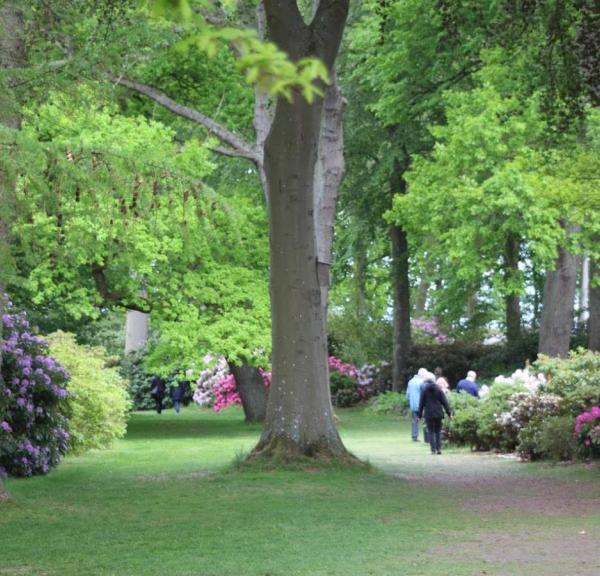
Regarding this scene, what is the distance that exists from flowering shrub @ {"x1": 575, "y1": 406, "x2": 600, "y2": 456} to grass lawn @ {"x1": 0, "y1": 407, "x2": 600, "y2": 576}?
0.42 metres

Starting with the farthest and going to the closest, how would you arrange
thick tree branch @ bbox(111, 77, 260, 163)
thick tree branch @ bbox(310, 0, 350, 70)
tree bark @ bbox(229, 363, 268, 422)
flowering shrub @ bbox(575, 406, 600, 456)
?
tree bark @ bbox(229, 363, 268, 422) < thick tree branch @ bbox(111, 77, 260, 163) < flowering shrub @ bbox(575, 406, 600, 456) < thick tree branch @ bbox(310, 0, 350, 70)

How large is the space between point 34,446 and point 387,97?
706 inches

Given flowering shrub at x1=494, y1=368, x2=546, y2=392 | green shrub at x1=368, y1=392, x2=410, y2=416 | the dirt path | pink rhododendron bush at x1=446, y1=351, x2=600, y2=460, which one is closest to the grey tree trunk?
green shrub at x1=368, y1=392, x2=410, y2=416

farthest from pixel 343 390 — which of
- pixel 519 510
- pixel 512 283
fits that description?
pixel 519 510

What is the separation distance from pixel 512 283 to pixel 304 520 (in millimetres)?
21414

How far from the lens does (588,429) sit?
18562 millimetres

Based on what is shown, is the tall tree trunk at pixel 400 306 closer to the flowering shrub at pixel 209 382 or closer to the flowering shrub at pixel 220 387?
the flowering shrub at pixel 220 387

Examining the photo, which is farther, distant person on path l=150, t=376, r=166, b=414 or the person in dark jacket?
distant person on path l=150, t=376, r=166, b=414

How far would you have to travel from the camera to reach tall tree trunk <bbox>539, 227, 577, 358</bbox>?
32.6 meters

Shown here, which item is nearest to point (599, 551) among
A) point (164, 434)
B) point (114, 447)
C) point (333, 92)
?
point (333, 92)

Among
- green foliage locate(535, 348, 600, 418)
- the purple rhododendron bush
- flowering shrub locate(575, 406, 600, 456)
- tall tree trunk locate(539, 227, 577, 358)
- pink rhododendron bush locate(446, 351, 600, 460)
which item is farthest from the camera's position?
tall tree trunk locate(539, 227, 577, 358)

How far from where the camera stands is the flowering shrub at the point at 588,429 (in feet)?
60.3

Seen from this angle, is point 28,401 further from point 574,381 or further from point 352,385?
point 352,385

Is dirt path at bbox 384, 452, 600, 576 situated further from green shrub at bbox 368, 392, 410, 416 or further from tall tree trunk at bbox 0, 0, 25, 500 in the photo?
green shrub at bbox 368, 392, 410, 416
